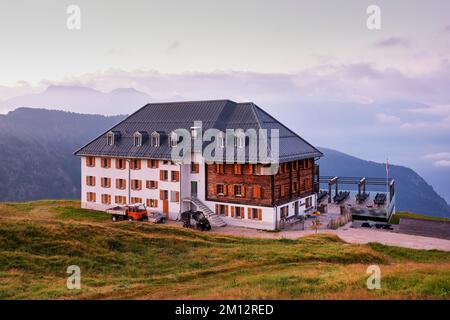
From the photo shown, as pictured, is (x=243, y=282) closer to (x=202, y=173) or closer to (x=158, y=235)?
(x=158, y=235)

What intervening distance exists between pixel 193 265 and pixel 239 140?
2313cm

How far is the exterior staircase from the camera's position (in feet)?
154

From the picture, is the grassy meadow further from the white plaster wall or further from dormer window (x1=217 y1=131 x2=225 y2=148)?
dormer window (x1=217 y1=131 x2=225 y2=148)

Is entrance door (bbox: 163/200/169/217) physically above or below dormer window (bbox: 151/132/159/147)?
below

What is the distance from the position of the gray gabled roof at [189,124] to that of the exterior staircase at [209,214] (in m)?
6.87

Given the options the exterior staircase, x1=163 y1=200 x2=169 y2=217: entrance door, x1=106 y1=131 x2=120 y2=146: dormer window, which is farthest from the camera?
x1=106 y1=131 x2=120 y2=146: dormer window

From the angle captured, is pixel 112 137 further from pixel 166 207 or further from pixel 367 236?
pixel 367 236

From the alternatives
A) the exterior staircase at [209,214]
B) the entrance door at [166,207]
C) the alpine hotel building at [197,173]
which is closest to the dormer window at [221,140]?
the alpine hotel building at [197,173]

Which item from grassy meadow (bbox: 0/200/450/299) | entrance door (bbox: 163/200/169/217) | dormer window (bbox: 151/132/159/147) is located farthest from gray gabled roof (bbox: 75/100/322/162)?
grassy meadow (bbox: 0/200/450/299)

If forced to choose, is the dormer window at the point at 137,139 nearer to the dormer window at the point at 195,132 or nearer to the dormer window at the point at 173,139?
the dormer window at the point at 173,139

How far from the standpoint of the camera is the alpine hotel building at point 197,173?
4654 cm

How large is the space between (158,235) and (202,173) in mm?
15373

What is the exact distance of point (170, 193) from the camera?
50.9 metres
